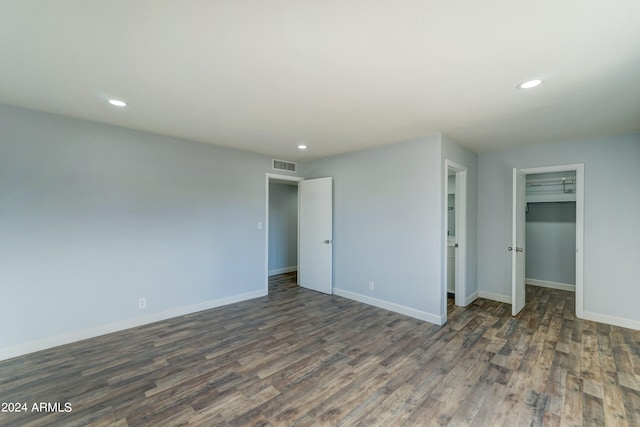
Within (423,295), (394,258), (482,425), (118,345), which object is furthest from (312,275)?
(482,425)

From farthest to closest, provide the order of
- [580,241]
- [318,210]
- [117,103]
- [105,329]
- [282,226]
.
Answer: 1. [282,226]
2. [318,210]
3. [580,241]
4. [105,329]
5. [117,103]

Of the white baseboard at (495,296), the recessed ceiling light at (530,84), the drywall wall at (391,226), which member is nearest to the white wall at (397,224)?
the drywall wall at (391,226)

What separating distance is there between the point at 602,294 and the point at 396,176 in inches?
130

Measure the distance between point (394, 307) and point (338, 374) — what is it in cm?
185

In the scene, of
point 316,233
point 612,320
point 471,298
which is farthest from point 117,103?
point 612,320

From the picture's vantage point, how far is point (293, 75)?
2.08 metres

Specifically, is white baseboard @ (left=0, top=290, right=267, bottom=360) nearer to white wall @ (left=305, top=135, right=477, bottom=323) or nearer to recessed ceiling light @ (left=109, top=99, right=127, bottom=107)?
white wall @ (left=305, top=135, right=477, bottom=323)

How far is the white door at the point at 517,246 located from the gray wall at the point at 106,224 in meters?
4.25

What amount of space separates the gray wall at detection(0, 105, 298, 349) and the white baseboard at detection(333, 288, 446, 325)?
1.85 meters

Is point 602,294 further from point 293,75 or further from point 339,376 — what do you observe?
point 293,75

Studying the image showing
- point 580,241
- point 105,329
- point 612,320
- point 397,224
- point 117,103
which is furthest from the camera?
point 397,224

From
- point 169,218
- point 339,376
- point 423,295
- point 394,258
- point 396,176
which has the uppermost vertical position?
point 396,176

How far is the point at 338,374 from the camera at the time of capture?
245 centimetres

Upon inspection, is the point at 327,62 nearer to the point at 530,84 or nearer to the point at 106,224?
the point at 530,84
